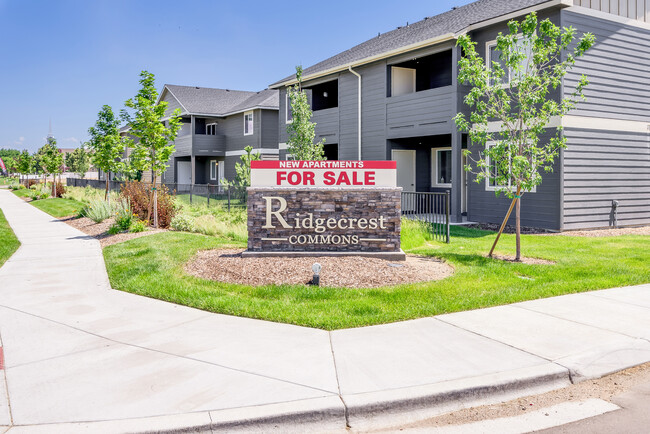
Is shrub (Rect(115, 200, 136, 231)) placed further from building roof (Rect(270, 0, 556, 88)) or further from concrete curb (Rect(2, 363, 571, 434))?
concrete curb (Rect(2, 363, 571, 434))

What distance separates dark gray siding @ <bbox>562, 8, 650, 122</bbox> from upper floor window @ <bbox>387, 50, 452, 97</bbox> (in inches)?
223

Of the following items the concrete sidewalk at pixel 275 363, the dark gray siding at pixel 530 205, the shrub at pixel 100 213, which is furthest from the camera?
the shrub at pixel 100 213

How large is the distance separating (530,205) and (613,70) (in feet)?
16.4

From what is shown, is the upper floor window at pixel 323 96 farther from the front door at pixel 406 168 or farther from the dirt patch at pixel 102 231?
the dirt patch at pixel 102 231

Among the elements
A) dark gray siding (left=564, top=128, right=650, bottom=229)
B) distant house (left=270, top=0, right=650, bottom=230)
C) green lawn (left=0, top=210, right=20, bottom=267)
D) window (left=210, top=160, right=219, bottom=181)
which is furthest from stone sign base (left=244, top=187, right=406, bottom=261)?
window (left=210, top=160, right=219, bottom=181)

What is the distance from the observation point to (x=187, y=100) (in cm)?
3781

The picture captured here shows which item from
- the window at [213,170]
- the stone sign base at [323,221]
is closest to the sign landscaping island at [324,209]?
the stone sign base at [323,221]

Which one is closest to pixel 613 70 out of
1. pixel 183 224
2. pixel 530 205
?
pixel 530 205

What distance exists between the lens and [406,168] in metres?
22.1

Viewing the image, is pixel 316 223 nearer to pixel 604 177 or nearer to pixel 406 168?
pixel 604 177

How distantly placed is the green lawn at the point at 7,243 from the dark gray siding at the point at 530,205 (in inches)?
464

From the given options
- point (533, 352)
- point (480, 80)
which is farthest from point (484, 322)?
point (480, 80)

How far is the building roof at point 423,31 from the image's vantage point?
17633mm

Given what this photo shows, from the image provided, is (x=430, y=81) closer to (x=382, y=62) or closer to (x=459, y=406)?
(x=382, y=62)
